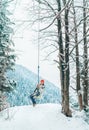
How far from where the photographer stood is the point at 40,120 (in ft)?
54.5

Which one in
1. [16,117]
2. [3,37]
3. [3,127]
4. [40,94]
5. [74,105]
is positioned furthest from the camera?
[3,37]

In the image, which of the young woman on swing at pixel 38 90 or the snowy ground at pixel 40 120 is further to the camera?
the young woman on swing at pixel 38 90

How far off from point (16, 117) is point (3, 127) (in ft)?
5.84

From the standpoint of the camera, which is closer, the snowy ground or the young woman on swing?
the snowy ground

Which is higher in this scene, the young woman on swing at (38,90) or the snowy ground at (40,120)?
the young woman on swing at (38,90)

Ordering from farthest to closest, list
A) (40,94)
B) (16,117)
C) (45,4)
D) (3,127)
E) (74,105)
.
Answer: (74,105) → (40,94) → (45,4) → (16,117) → (3,127)

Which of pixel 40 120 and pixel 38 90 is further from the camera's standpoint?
pixel 38 90

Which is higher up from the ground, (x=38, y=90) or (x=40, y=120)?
(x=38, y=90)

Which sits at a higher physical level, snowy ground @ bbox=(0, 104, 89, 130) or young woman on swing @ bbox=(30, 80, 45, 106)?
young woman on swing @ bbox=(30, 80, 45, 106)

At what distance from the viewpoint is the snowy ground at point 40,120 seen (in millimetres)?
15568

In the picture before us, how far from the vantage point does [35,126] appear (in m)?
15.7

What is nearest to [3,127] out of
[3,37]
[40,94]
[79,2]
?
[40,94]

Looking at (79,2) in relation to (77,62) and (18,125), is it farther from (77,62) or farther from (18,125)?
(18,125)

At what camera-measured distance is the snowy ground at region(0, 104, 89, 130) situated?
15568 millimetres
